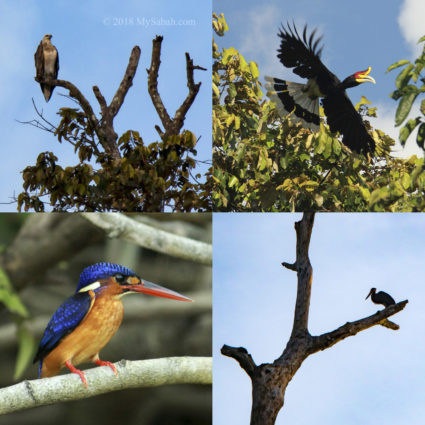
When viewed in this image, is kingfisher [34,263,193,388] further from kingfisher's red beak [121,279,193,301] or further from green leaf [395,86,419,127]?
green leaf [395,86,419,127]

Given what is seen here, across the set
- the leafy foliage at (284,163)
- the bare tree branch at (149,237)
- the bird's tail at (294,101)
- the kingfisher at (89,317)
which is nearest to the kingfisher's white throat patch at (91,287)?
the kingfisher at (89,317)

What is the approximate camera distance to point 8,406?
440cm

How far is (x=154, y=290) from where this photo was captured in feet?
15.4

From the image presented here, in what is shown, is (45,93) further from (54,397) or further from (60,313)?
(54,397)

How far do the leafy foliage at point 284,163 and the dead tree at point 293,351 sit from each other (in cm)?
130

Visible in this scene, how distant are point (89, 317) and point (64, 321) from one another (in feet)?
0.54

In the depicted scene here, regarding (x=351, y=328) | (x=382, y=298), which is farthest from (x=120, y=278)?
(x=382, y=298)

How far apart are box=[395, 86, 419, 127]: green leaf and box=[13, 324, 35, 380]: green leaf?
3.92 meters

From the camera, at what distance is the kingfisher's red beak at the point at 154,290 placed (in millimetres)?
4703

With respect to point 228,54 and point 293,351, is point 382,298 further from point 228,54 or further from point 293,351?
point 228,54

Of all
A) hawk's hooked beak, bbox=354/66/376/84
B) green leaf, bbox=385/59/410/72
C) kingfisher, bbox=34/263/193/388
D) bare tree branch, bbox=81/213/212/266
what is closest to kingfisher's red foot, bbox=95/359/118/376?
kingfisher, bbox=34/263/193/388

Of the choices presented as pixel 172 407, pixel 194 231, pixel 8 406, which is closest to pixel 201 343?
pixel 172 407

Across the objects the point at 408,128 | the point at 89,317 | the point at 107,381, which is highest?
the point at 408,128

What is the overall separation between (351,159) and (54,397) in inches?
144
